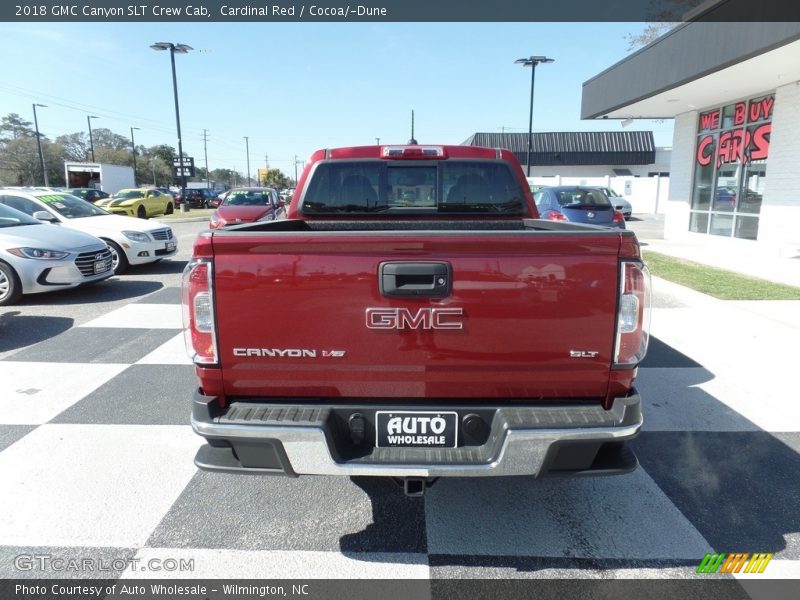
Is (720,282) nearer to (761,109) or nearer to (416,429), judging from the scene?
(761,109)

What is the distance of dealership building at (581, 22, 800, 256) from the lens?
10119mm

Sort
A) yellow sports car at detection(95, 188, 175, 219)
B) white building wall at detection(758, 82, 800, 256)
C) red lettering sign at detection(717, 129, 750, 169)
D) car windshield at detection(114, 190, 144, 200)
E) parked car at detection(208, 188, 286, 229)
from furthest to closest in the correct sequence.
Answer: car windshield at detection(114, 190, 144, 200)
yellow sports car at detection(95, 188, 175, 219)
parked car at detection(208, 188, 286, 229)
red lettering sign at detection(717, 129, 750, 169)
white building wall at detection(758, 82, 800, 256)

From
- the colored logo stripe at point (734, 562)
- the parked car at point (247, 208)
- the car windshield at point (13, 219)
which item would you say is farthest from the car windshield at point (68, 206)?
the colored logo stripe at point (734, 562)

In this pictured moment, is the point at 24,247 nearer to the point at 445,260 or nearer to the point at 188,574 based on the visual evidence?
the point at 188,574

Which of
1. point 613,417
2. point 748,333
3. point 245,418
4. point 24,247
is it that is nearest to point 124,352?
point 24,247

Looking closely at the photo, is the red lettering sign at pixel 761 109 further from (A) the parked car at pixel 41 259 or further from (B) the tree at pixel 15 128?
(B) the tree at pixel 15 128

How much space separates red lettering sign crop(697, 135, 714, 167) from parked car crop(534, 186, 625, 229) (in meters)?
4.08

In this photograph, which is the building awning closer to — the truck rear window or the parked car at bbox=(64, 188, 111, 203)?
the parked car at bbox=(64, 188, 111, 203)

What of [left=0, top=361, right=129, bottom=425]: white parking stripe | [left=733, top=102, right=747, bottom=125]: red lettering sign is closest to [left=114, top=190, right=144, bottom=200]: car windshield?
[left=0, top=361, right=129, bottom=425]: white parking stripe

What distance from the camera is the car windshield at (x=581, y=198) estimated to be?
13.3 m

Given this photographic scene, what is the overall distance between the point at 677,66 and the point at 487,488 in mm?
12060

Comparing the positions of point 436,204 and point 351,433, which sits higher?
point 436,204

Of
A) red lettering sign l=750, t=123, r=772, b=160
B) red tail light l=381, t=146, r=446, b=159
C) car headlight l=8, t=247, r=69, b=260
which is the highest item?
red lettering sign l=750, t=123, r=772, b=160

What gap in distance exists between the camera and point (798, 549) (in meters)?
2.66
